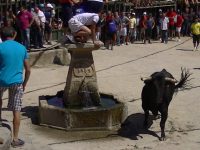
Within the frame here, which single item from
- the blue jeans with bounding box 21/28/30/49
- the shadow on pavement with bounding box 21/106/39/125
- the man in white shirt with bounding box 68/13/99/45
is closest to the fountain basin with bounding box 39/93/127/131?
the shadow on pavement with bounding box 21/106/39/125

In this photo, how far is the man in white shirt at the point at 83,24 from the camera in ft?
32.6

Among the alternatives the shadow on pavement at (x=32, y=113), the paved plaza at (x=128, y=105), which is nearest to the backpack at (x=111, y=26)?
the paved plaza at (x=128, y=105)

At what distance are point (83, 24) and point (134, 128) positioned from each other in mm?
2359

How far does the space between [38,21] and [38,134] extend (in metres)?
9.71

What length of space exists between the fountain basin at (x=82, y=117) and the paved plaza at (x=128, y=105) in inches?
6.0

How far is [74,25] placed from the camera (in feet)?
32.7

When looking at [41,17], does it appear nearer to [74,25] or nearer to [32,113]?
[32,113]

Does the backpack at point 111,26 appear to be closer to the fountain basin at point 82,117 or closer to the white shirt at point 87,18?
the fountain basin at point 82,117

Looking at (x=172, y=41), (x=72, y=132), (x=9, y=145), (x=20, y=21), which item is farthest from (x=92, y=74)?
(x=172, y=41)

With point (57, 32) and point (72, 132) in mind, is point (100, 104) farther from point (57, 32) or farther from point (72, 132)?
point (57, 32)

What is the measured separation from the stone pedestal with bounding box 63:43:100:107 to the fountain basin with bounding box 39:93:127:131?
249 mm

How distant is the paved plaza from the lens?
931cm

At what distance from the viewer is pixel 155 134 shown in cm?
998

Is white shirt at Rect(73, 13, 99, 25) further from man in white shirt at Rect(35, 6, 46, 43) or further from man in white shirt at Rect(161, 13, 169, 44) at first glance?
man in white shirt at Rect(161, 13, 169, 44)
